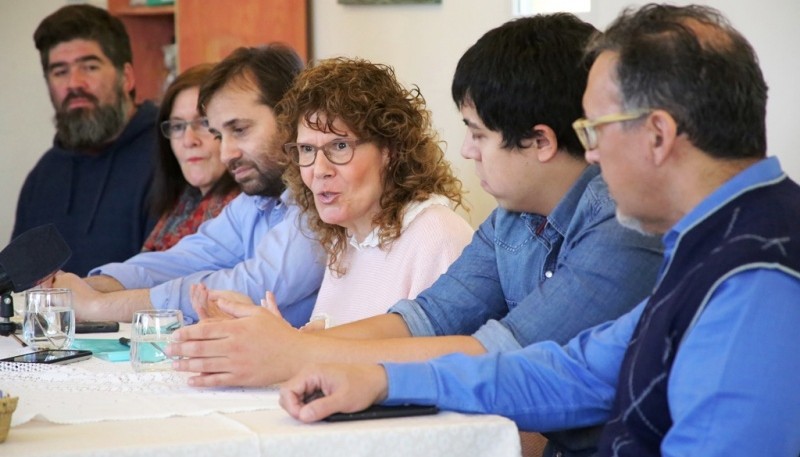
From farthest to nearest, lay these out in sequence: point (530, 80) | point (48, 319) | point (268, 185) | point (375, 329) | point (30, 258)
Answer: point (268, 185)
point (30, 258)
point (48, 319)
point (375, 329)
point (530, 80)

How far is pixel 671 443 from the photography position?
1354mm

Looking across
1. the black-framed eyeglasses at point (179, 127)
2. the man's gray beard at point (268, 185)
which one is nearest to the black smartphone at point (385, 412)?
the man's gray beard at point (268, 185)

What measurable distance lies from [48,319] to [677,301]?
1.27m

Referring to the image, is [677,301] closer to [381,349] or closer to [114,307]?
[381,349]

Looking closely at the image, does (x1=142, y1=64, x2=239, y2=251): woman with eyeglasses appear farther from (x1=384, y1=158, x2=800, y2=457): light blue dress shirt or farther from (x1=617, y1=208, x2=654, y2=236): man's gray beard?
(x1=384, y1=158, x2=800, y2=457): light blue dress shirt

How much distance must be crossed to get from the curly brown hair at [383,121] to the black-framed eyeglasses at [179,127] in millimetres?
1068

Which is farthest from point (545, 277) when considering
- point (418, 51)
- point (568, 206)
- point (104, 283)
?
point (418, 51)

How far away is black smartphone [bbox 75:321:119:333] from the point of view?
2479 mm

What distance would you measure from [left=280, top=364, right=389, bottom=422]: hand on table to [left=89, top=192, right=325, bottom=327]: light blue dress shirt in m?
1.25

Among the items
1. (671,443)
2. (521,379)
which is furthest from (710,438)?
(521,379)

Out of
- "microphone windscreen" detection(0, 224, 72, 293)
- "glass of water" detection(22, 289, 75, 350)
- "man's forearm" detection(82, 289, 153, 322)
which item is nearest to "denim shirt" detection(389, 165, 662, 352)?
"glass of water" detection(22, 289, 75, 350)

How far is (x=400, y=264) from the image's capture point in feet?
8.24

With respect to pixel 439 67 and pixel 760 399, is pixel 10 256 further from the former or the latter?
pixel 439 67

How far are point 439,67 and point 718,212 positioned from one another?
101 inches
